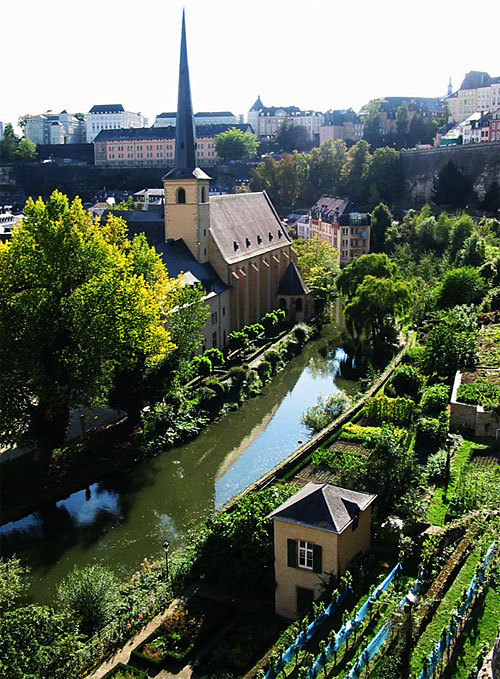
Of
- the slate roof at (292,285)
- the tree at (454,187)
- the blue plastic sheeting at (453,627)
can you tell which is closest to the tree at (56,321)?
the blue plastic sheeting at (453,627)

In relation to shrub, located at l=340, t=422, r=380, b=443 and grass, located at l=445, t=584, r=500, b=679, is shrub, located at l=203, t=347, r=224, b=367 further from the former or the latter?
grass, located at l=445, t=584, r=500, b=679

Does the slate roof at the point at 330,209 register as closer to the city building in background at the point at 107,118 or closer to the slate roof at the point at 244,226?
the slate roof at the point at 244,226

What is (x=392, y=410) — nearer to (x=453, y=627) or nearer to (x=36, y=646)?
(x=453, y=627)

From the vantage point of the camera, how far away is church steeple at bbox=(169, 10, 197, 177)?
44281mm

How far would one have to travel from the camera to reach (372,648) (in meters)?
15.3

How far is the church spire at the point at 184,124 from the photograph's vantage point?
4428 centimetres

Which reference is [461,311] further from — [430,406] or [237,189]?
[237,189]

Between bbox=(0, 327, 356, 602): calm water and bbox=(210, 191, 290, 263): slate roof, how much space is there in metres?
15.4

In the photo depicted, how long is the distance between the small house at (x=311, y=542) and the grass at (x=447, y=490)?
4155 mm

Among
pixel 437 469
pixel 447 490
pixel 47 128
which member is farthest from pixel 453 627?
pixel 47 128

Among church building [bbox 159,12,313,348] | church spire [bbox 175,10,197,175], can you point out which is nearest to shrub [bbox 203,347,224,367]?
church building [bbox 159,12,313,348]

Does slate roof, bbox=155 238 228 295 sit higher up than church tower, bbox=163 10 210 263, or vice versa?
church tower, bbox=163 10 210 263

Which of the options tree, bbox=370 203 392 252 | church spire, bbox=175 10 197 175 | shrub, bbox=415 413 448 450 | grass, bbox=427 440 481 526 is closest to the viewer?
grass, bbox=427 440 481 526

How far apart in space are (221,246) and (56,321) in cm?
2300
